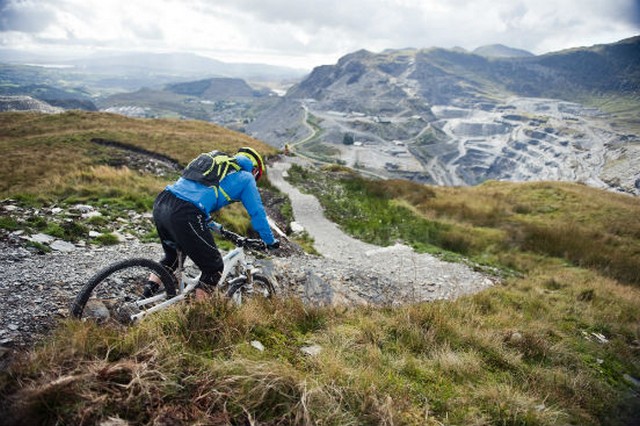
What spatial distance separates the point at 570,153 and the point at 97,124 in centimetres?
19729

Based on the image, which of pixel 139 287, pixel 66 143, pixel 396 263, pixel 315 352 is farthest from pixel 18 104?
pixel 315 352

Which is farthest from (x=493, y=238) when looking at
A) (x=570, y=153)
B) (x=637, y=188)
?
(x=570, y=153)

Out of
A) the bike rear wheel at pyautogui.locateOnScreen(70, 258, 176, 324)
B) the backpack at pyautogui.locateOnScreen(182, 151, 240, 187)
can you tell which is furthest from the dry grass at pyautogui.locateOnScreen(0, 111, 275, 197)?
the backpack at pyautogui.locateOnScreen(182, 151, 240, 187)

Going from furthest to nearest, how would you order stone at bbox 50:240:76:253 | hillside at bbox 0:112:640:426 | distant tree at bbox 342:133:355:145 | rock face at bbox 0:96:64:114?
distant tree at bbox 342:133:355:145, rock face at bbox 0:96:64:114, stone at bbox 50:240:76:253, hillside at bbox 0:112:640:426

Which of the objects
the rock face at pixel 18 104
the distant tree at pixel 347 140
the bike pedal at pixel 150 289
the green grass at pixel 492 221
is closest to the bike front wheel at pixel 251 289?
the bike pedal at pixel 150 289

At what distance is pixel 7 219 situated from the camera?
10203 millimetres

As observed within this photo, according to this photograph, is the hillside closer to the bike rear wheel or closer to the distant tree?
the bike rear wheel

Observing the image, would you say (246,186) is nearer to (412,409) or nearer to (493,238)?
(412,409)

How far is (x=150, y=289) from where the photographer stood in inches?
208

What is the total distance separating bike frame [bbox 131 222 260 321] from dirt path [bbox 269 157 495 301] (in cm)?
409

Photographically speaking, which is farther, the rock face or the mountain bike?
the rock face

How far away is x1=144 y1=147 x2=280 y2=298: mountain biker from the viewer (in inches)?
204

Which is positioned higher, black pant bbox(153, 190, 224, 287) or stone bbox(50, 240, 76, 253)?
black pant bbox(153, 190, 224, 287)

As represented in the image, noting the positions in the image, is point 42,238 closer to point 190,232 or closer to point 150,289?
point 150,289
